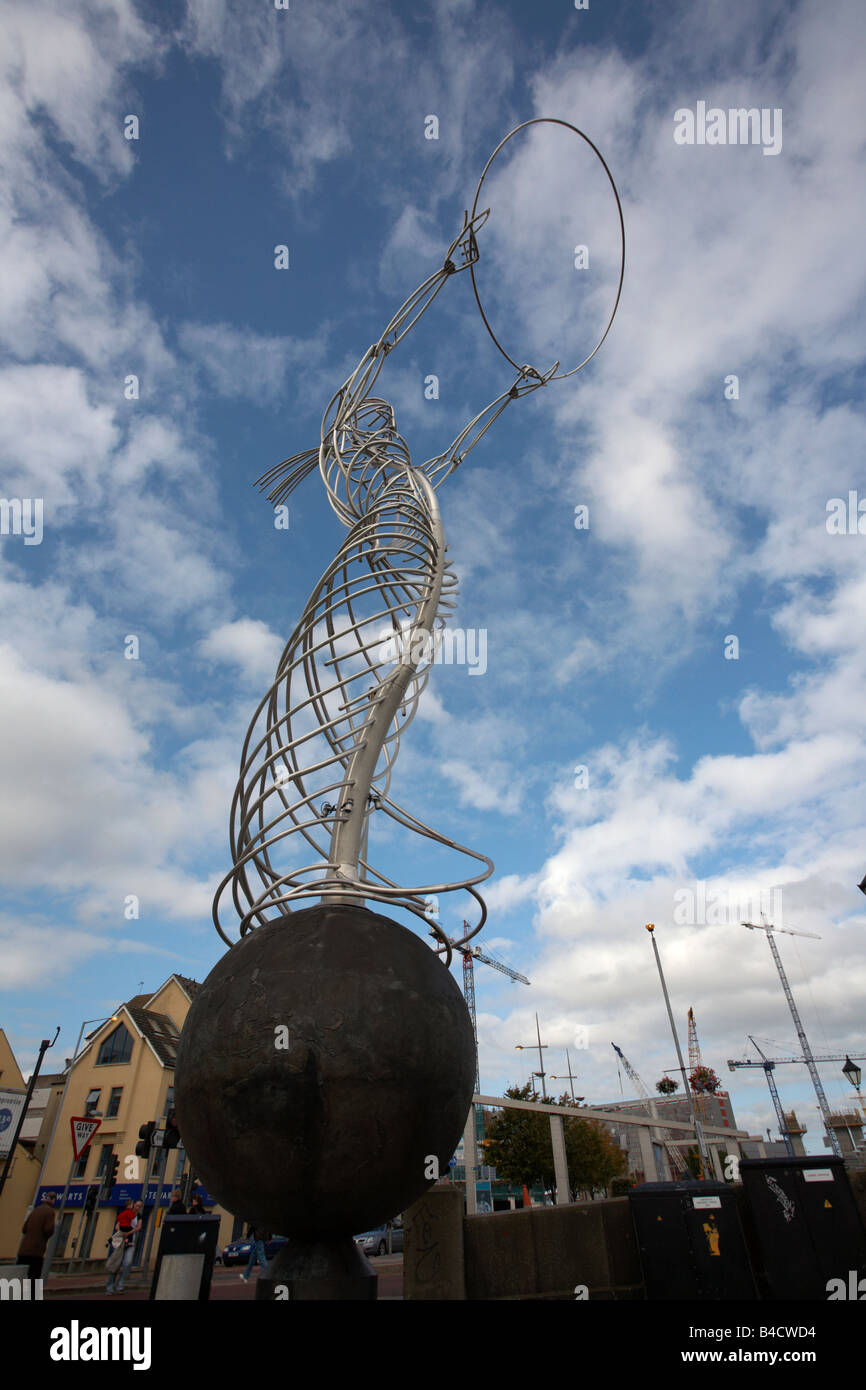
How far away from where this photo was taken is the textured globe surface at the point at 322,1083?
16.3 feet

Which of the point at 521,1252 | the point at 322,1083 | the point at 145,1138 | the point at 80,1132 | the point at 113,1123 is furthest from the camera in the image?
the point at 113,1123

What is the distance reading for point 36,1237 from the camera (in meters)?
11.5

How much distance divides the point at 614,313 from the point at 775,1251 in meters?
11.4

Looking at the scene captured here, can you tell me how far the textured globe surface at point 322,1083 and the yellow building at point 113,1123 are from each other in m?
32.3

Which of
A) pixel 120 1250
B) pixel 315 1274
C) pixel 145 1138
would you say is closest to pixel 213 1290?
pixel 120 1250

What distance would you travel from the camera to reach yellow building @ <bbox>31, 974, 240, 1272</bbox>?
33.2m

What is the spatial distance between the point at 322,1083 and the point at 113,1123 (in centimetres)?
3780

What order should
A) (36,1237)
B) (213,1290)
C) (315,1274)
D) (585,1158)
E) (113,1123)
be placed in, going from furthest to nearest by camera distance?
(585,1158) < (113,1123) < (213,1290) < (36,1237) < (315,1274)

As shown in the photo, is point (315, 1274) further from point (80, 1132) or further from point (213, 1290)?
point (213, 1290)

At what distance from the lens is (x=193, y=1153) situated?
548 cm

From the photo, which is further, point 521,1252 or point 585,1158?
point 585,1158

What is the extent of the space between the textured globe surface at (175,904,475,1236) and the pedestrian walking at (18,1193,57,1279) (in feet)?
27.9
